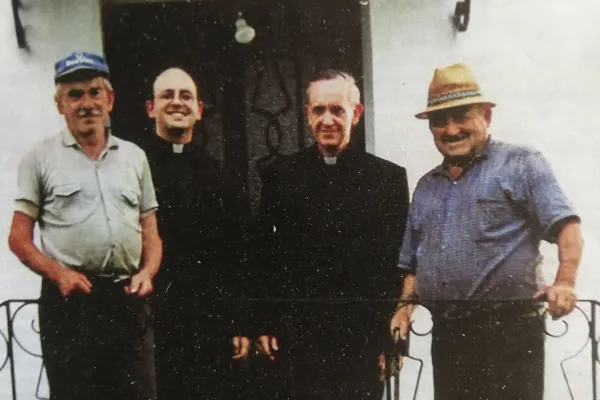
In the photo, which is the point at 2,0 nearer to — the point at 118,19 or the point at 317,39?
the point at 118,19

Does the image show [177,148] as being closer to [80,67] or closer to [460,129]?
[80,67]

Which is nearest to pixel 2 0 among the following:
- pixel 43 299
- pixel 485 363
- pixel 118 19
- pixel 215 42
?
pixel 118 19

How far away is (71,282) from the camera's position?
3.50 m

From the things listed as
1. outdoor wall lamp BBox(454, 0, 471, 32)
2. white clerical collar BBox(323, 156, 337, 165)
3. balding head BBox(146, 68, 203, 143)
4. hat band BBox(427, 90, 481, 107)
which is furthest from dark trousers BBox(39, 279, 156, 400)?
outdoor wall lamp BBox(454, 0, 471, 32)

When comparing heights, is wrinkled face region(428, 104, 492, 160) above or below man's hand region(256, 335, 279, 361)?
above

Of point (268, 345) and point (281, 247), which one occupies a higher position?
point (281, 247)

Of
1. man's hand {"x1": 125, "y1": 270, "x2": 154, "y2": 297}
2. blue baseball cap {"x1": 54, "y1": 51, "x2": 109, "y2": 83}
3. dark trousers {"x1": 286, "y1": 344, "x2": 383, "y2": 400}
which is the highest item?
blue baseball cap {"x1": 54, "y1": 51, "x2": 109, "y2": 83}

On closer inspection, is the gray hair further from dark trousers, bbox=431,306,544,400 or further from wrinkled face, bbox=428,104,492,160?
dark trousers, bbox=431,306,544,400

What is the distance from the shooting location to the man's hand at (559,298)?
11.1 feet

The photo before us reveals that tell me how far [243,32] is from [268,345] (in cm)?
164

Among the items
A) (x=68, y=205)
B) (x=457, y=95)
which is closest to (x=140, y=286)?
(x=68, y=205)

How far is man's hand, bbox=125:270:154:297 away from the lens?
3516mm

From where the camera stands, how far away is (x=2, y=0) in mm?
3516

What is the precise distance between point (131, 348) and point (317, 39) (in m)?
1.89
